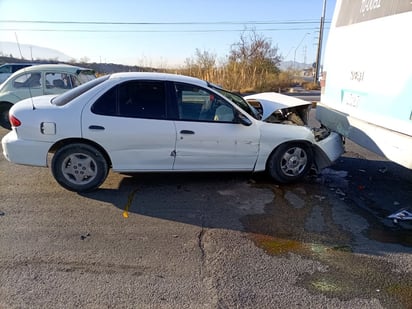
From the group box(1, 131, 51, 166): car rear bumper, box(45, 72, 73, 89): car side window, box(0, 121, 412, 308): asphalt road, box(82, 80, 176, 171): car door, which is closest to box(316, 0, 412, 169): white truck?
box(0, 121, 412, 308): asphalt road

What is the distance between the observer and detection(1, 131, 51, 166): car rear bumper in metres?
4.17

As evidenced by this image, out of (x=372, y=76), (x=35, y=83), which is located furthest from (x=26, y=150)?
(x=372, y=76)

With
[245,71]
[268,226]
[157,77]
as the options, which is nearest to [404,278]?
[268,226]

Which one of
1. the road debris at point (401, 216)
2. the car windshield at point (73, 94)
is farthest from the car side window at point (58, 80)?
the road debris at point (401, 216)

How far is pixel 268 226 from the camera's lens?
3.69 metres

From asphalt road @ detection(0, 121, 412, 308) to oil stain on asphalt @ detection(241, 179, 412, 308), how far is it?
13mm

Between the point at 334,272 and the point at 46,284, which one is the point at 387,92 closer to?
the point at 334,272

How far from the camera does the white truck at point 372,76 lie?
363cm

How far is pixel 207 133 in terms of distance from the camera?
14.5 feet

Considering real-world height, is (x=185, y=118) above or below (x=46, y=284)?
above

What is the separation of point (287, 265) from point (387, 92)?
2507 millimetres

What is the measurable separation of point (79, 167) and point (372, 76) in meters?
4.14

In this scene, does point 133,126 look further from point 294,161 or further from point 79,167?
point 294,161

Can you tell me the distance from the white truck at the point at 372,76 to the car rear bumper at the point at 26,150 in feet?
14.2
